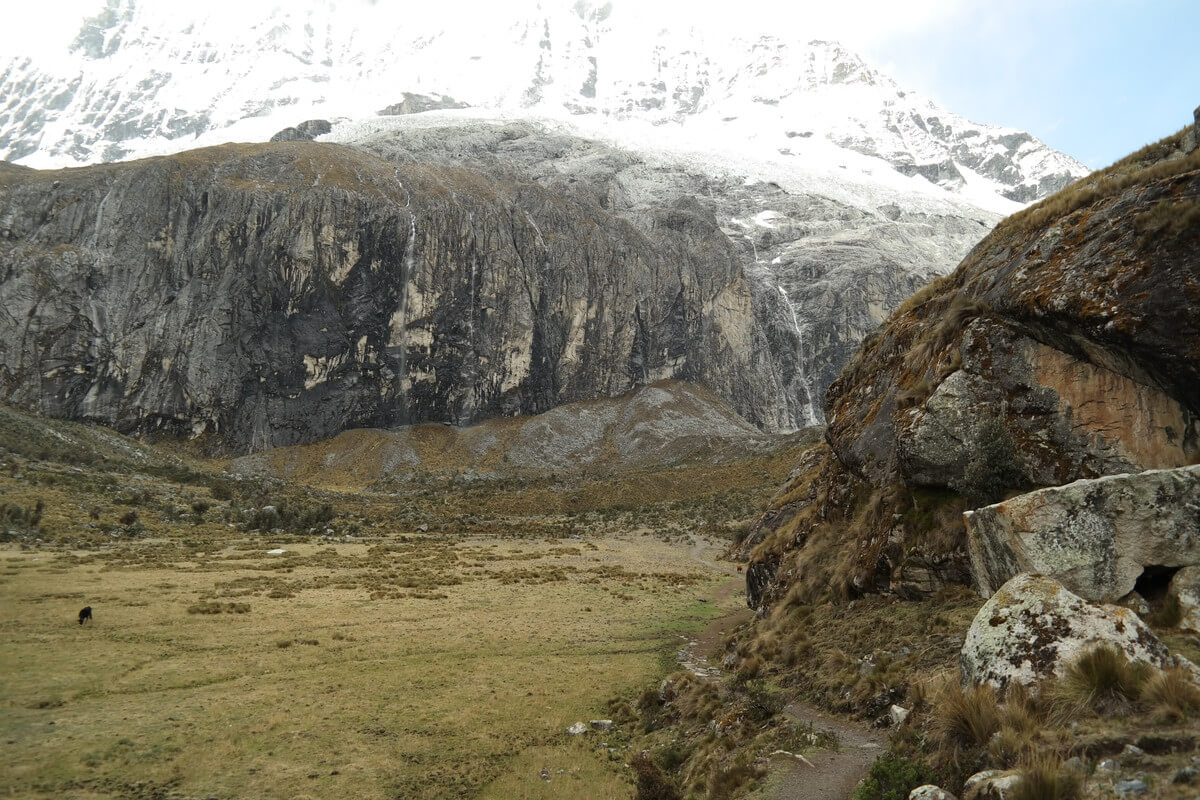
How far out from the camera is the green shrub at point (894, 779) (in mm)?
6445

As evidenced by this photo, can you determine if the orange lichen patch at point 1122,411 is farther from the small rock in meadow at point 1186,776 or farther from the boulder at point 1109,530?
the small rock in meadow at point 1186,776

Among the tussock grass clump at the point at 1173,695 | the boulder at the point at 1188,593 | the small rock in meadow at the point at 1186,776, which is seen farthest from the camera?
the boulder at the point at 1188,593

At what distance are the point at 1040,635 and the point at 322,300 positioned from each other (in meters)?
104

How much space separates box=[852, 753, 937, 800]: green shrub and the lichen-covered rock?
1.28 m

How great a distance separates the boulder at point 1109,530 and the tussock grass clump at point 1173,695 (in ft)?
8.68

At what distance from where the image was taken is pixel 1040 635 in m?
7.04

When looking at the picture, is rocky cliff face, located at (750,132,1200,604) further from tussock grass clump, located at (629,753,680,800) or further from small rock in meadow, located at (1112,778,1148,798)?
small rock in meadow, located at (1112,778,1148,798)

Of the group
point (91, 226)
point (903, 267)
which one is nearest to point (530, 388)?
point (91, 226)

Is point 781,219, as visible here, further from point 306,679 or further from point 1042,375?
point 306,679

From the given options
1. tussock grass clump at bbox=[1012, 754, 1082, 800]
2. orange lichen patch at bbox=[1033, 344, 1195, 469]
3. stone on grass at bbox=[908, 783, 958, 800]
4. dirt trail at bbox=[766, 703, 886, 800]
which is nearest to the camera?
tussock grass clump at bbox=[1012, 754, 1082, 800]

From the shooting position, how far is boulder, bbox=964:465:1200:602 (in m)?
8.03

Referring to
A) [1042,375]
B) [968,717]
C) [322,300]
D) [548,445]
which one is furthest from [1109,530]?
[322,300]

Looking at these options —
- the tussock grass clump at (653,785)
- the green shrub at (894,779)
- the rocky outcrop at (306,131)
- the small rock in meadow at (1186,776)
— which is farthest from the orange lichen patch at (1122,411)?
the rocky outcrop at (306,131)

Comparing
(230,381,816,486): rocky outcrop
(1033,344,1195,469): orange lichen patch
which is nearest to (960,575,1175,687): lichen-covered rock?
(1033,344,1195,469): orange lichen patch
